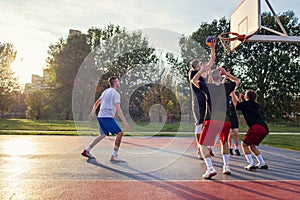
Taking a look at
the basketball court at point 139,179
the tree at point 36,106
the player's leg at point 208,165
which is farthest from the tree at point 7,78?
the player's leg at point 208,165

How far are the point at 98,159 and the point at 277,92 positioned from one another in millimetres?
30516

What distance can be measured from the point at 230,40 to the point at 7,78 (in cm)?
3682

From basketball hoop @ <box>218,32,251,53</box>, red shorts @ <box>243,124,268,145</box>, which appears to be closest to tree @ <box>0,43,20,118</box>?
basketball hoop @ <box>218,32,251,53</box>

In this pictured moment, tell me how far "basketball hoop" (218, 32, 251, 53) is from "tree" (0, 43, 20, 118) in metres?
35.7

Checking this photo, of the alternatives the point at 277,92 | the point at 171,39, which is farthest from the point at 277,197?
the point at 277,92

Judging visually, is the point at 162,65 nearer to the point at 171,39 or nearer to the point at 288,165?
the point at 171,39

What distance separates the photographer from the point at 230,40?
29.2 feet

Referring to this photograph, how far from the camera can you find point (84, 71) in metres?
14.6

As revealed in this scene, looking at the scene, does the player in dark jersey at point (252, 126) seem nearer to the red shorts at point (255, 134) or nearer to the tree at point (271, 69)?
the red shorts at point (255, 134)

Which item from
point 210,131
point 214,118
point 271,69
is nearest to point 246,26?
point 214,118

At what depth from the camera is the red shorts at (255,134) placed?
20.0ft

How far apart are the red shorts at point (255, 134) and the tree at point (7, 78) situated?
38.2 m

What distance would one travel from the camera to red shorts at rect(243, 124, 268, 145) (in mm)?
6098

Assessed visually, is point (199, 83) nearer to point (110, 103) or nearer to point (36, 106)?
point (110, 103)
